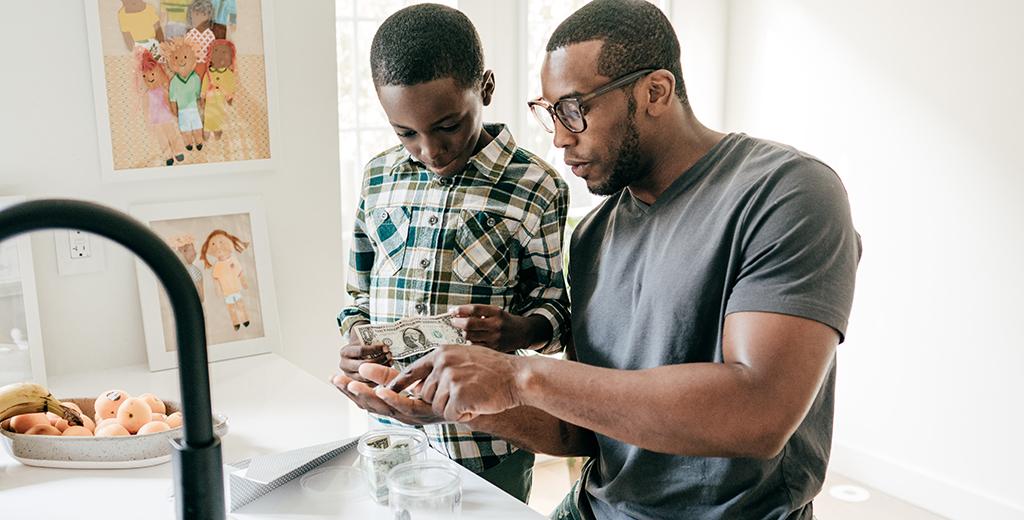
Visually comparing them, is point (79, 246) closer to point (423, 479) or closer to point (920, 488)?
point (423, 479)

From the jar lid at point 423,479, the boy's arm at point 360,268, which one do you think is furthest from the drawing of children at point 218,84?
the jar lid at point 423,479

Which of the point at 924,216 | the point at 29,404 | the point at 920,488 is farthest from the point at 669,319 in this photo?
the point at 920,488

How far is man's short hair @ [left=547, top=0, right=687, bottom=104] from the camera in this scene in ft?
4.99

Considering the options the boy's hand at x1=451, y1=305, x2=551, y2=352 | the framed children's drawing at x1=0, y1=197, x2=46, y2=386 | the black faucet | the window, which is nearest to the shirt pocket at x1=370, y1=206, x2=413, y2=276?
the boy's hand at x1=451, y1=305, x2=551, y2=352

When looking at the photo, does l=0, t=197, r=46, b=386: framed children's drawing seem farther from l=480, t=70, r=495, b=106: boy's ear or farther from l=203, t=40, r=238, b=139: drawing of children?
l=480, t=70, r=495, b=106: boy's ear

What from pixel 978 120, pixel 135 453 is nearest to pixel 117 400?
pixel 135 453

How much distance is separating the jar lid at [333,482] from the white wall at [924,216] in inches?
90.2

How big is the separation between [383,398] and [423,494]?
0.24 metres

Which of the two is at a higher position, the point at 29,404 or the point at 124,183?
the point at 124,183

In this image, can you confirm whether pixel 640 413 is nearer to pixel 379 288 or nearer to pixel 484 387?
pixel 484 387

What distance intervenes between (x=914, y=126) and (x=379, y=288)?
81.9 inches

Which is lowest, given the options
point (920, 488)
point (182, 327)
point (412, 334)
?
point (920, 488)

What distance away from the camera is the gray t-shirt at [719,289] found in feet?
4.43

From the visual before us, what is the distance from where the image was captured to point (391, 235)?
1.88m
